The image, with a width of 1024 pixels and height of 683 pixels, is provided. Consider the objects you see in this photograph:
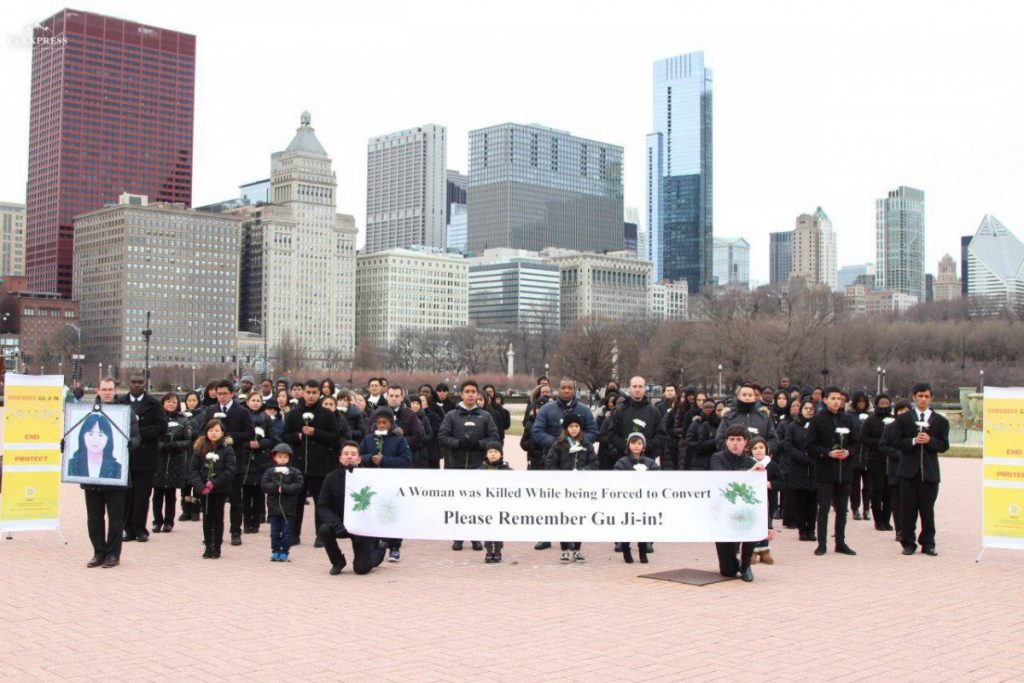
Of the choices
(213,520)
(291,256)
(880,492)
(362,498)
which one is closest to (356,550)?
(362,498)

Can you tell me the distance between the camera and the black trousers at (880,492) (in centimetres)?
1580

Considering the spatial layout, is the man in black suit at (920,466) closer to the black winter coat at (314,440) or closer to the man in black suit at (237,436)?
the black winter coat at (314,440)

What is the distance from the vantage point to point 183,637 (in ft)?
28.5

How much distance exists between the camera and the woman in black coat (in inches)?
560

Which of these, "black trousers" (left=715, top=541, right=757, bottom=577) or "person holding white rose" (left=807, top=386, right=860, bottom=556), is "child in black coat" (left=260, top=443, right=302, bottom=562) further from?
"person holding white rose" (left=807, top=386, right=860, bottom=556)

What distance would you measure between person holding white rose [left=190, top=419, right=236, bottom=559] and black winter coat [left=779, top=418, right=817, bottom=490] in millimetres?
7348

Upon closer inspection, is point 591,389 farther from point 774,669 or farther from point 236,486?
point 774,669

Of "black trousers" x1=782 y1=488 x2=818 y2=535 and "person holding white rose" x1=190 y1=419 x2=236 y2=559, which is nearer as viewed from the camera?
"person holding white rose" x1=190 y1=419 x2=236 y2=559

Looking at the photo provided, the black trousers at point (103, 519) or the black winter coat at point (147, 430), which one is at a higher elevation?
the black winter coat at point (147, 430)

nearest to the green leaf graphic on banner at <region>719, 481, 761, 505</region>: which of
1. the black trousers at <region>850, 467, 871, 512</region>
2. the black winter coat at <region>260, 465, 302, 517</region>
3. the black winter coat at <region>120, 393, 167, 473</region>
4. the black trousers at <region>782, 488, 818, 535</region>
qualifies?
the black trousers at <region>782, 488, 818, 535</region>

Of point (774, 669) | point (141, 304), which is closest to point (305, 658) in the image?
point (774, 669)

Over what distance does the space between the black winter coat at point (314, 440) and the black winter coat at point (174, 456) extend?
6.91 feet

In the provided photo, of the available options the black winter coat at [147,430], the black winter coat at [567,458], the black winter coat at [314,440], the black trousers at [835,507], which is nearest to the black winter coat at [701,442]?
the black trousers at [835,507]

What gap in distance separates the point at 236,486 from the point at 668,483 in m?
5.84
